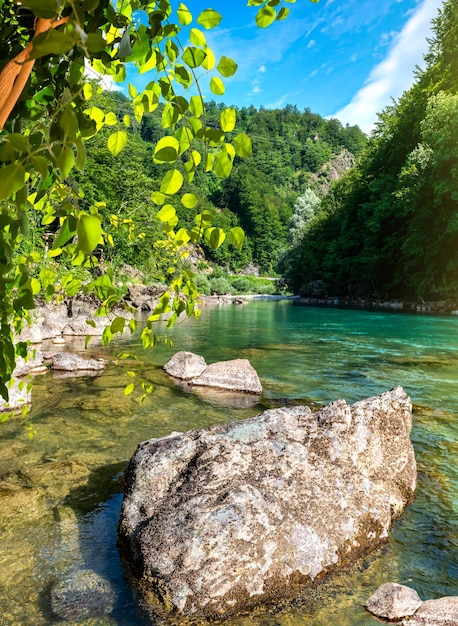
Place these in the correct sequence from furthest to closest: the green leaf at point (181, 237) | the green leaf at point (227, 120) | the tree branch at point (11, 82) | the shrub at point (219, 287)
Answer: the shrub at point (219, 287)
the green leaf at point (181, 237)
the green leaf at point (227, 120)
the tree branch at point (11, 82)

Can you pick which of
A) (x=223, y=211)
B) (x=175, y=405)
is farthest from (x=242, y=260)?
(x=175, y=405)

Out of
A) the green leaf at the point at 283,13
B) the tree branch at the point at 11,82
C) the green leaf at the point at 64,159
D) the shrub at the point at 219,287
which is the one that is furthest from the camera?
the shrub at the point at 219,287

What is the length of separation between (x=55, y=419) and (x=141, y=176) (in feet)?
96.9

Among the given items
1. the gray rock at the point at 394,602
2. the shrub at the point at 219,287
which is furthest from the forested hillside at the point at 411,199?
the gray rock at the point at 394,602

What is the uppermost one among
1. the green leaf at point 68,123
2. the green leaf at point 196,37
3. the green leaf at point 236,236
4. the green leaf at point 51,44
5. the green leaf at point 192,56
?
the green leaf at point 196,37

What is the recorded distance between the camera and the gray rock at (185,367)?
1137 centimetres

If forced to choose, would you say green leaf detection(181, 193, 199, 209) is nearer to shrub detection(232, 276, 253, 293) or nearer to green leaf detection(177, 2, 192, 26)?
green leaf detection(177, 2, 192, 26)

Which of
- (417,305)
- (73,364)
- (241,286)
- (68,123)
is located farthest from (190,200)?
(241,286)

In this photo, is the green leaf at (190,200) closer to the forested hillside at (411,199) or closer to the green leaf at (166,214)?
the green leaf at (166,214)

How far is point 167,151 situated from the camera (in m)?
1.15

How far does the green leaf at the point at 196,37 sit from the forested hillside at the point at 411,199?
4013 cm

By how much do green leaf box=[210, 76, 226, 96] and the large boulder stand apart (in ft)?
11.5

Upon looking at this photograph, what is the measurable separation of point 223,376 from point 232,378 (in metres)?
0.24

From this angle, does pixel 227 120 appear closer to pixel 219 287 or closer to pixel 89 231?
pixel 89 231
